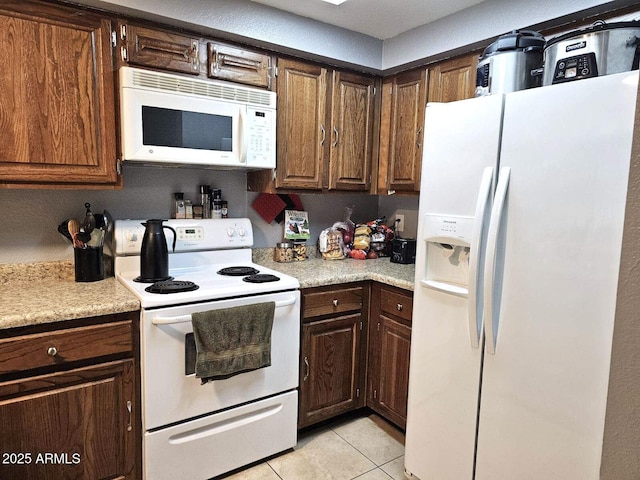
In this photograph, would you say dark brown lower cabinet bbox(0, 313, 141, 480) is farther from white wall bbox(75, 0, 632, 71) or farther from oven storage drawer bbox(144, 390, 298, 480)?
white wall bbox(75, 0, 632, 71)

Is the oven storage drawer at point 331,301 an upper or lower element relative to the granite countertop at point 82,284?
lower

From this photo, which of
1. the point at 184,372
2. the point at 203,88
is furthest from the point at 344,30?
the point at 184,372

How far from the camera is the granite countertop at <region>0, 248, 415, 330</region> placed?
5.07 ft

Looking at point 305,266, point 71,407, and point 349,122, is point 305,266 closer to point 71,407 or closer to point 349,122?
point 349,122

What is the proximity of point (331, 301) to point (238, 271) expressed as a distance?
52cm

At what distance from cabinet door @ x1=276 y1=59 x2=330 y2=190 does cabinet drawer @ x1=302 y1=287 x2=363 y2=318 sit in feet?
2.17

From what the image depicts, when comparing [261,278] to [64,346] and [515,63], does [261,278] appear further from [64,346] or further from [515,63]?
[515,63]

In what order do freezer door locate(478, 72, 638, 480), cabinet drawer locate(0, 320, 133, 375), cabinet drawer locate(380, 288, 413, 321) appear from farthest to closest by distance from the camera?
cabinet drawer locate(380, 288, 413, 321)
cabinet drawer locate(0, 320, 133, 375)
freezer door locate(478, 72, 638, 480)

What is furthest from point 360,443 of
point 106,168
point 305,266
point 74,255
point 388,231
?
point 106,168

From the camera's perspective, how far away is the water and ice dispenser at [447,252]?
1.61 metres

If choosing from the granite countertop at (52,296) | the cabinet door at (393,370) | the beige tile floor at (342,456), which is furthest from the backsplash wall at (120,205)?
the beige tile floor at (342,456)

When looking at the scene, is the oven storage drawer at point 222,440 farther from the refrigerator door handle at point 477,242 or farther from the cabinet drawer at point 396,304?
the refrigerator door handle at point 477,242

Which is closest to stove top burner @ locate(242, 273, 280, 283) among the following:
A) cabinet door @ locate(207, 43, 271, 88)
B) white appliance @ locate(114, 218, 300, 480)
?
A: white appliance @ locate(114, 218, 300, 480)

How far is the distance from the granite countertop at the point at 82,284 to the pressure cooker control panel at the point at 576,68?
109 centimetres
